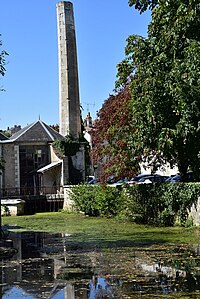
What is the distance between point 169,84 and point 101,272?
10056mm

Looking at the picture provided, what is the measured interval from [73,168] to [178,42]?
936 inches

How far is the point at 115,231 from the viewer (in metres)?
22.7

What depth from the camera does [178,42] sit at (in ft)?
70.5

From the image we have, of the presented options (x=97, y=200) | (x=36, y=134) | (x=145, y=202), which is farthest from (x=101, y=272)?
(x=36, y=134)

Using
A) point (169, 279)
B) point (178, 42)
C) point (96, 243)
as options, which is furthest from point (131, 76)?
point (169, 279)

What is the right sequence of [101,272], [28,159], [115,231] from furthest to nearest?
1. [28,159]
2. [115,231]
3. [101,272]

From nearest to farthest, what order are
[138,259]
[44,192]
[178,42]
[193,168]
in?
[138,259], [178,42], [193,168], [44,192]

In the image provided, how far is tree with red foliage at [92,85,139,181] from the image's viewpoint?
25.3 m

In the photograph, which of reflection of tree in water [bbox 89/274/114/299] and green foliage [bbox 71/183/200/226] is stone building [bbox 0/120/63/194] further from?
reflection of tree in water [bbox 89/274/114/299]

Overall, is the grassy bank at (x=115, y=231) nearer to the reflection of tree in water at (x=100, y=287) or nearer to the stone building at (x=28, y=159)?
the reflection of tree in water at (x=100, y=287)

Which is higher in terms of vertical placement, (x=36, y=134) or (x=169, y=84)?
(x=36, y=134)

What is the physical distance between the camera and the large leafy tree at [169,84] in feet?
65.7

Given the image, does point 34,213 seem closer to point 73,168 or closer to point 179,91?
point 73,168

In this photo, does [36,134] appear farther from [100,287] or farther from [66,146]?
[100,287]
